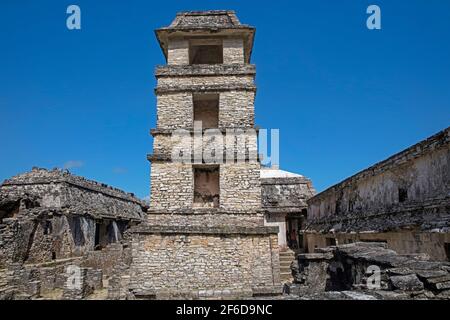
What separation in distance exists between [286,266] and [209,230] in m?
9.40

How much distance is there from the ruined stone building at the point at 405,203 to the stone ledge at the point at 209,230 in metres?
3.94

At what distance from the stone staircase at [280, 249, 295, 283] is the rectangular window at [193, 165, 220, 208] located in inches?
269

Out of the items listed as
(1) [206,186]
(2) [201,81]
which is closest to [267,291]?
(1) [206,186]

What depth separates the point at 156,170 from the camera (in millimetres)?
12477

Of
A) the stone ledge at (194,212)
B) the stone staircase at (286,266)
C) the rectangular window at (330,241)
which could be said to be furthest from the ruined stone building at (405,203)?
the stone ledge at (194,212)

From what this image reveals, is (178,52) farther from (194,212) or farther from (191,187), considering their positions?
(194,212)

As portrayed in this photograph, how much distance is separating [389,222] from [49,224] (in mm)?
21736

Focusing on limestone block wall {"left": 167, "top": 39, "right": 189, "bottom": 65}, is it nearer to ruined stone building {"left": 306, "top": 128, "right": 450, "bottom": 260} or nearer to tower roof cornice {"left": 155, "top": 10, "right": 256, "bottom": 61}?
tower roof cornice {"left": 155, "top": 10, "right": 256, "bottom": 61}

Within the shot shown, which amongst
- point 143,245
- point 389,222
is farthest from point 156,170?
point 389,222

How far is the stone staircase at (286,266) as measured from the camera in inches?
700

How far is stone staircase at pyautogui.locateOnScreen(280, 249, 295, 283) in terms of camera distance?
17.8 meters

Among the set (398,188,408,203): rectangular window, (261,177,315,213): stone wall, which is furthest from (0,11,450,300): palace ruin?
(261,177,315,213): stone wall
